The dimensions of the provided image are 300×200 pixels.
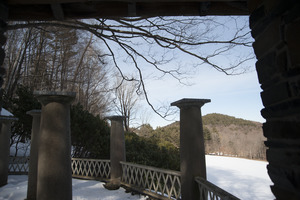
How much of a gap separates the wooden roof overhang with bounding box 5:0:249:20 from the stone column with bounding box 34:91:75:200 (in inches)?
72.8

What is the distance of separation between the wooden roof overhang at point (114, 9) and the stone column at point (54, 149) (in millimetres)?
1849

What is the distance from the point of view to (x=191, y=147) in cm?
470

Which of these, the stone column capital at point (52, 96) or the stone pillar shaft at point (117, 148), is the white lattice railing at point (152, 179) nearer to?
the stone pillar shaft at point (117, 148)

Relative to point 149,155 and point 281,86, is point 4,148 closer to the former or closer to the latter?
point 149,155

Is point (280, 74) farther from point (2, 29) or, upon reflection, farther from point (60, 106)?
point (60, 106)

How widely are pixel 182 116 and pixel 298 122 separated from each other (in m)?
3.76

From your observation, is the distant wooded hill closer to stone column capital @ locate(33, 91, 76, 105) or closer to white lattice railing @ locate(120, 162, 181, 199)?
white lattice railing @ locate(120, 162, 181, 199)

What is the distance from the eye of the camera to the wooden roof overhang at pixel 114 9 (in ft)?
9.09

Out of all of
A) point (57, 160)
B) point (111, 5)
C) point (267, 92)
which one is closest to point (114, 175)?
point (57, 160)

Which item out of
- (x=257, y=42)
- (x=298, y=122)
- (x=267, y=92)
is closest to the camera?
(x=298, y=122)

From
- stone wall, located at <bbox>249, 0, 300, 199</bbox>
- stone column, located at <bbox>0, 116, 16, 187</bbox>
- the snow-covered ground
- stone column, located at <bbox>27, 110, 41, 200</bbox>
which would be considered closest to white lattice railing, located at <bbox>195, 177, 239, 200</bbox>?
stone wall, located at <bbox>249, 0, 300, 199</bbox>

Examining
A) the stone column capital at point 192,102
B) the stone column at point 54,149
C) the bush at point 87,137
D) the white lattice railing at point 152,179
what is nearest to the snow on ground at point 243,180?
the white lattice railing at point 152,179

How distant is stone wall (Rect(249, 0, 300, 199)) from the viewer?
3.95 ft

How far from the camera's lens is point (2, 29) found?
2336 millimetres
